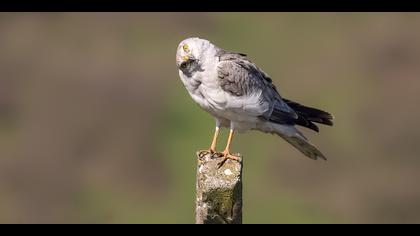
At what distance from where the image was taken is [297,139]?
1259cm

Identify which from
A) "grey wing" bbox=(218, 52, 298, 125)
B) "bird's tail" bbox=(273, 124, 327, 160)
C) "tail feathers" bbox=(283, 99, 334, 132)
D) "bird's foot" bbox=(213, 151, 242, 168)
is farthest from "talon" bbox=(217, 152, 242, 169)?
"tail feathers" bbox=(283, 99, 334, 132)

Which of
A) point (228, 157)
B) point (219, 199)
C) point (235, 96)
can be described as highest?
point (235, 96)

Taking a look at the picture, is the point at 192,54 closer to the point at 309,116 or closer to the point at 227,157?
the point at 227,157

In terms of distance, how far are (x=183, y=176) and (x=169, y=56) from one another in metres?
5.04

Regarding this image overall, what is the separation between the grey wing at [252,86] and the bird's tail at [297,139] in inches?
2.9


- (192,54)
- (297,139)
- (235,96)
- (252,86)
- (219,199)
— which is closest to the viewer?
(219,199)

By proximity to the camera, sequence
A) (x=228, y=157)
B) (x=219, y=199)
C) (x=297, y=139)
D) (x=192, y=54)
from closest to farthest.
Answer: (x=219, y=199) < (x=228, y=157) < (x=192, y=54) < (x=297, y=139)

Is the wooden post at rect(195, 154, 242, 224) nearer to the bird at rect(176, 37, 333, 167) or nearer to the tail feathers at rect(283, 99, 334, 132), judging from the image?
the bird at rect(176, 37, 333, 167)

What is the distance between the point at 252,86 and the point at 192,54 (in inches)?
40.7

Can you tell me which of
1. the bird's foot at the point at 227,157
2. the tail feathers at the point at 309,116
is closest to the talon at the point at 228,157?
the bird's foot at the point at 227,157

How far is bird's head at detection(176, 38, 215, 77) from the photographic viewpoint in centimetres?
1138

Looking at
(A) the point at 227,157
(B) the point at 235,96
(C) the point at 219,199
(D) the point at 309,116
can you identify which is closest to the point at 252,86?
(B) the point at 235,96

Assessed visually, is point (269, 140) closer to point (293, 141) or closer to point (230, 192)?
point (293, 141)

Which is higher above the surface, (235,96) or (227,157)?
(235,96)
